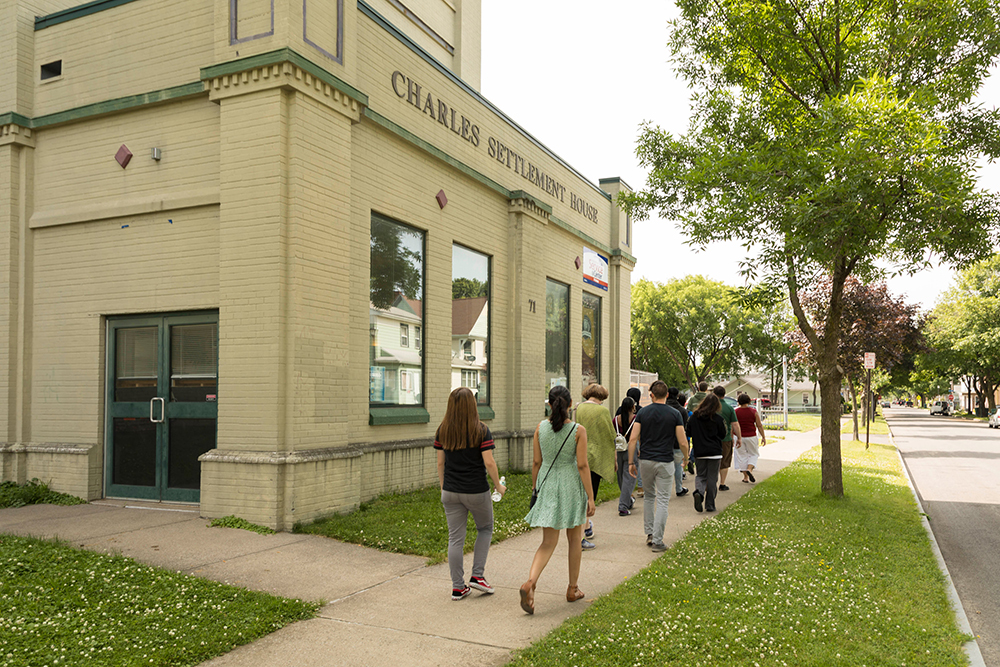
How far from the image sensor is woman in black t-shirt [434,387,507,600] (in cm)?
616

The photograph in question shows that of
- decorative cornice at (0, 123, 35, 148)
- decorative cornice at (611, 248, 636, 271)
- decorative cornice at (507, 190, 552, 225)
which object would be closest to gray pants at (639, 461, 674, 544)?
decorative cornice at (507, 190, 552, 225)

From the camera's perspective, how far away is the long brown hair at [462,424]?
243 inches

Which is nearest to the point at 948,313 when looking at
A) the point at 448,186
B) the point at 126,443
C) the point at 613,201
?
the point at 613,201

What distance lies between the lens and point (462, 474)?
20.3ft

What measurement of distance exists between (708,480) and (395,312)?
208 inches

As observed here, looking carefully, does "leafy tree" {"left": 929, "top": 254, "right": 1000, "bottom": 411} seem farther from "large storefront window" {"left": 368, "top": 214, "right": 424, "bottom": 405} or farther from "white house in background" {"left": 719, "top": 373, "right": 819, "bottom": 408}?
"large storefront window" {"left": 368, "top": 214, "right": 424, "bottom": 405}

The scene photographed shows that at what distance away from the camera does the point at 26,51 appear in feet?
35.9

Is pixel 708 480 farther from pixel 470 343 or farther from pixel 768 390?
pixel 768 390

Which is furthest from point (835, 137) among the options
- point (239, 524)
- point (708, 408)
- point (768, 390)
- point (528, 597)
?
point (768, 390)

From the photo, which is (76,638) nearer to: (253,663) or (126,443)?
(253,663)

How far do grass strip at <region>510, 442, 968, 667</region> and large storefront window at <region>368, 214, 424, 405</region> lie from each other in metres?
4.86

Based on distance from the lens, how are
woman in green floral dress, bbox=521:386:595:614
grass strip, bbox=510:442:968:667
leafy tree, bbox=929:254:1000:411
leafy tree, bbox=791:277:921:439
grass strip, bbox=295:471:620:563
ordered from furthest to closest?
leafy tree, bbox=929:254:1000:411 < leafy tree, bbox=791:277:921:439 < grass strip, bbox=295:471:620:563 < woman in green floral dress, bbox=521:386:595:614 < grass strip, bbox=510:442:968:667

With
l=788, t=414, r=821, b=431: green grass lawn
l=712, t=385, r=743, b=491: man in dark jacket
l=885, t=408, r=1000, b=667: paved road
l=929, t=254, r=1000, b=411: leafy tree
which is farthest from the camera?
l=929, t=254, r=1000, b=411: leafy tree

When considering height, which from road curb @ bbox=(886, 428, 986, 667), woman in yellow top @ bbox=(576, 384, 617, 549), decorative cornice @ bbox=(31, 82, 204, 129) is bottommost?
road curb @ bbox=(886, 428, 986, 667)
